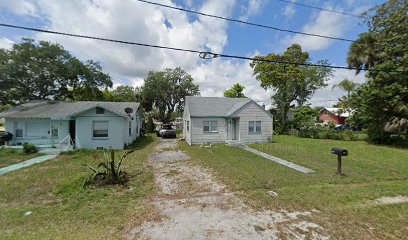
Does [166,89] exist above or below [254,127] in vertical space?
above

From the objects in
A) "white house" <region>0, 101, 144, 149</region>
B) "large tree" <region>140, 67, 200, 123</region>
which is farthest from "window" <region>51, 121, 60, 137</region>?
"large tree" <region>140, 67, 200, 123</region>

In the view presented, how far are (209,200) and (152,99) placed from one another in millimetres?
31748

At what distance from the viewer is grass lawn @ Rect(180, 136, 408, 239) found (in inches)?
156

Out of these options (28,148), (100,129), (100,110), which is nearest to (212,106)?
(100,110)

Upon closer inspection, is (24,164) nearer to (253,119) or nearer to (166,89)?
A: (253,119)

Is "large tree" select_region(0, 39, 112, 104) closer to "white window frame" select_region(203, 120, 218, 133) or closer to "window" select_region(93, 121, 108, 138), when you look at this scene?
"window" select_region(93, 121, 108, 138)

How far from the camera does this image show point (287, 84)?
2758cm

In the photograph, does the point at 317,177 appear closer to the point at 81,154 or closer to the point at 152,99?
the point at 81,154

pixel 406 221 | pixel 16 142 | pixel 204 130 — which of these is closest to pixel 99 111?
pixel 16 142

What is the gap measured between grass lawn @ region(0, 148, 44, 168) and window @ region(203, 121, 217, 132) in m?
11.9

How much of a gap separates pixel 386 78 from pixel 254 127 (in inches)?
459

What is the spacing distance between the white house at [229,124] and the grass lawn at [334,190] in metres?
6.77

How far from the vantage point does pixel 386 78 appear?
1511 cm

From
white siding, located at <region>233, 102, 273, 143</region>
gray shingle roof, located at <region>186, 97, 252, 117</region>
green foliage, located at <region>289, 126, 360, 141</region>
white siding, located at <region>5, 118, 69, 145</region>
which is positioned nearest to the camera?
white siding, located at <region>5, 118, 69, 145</region>
